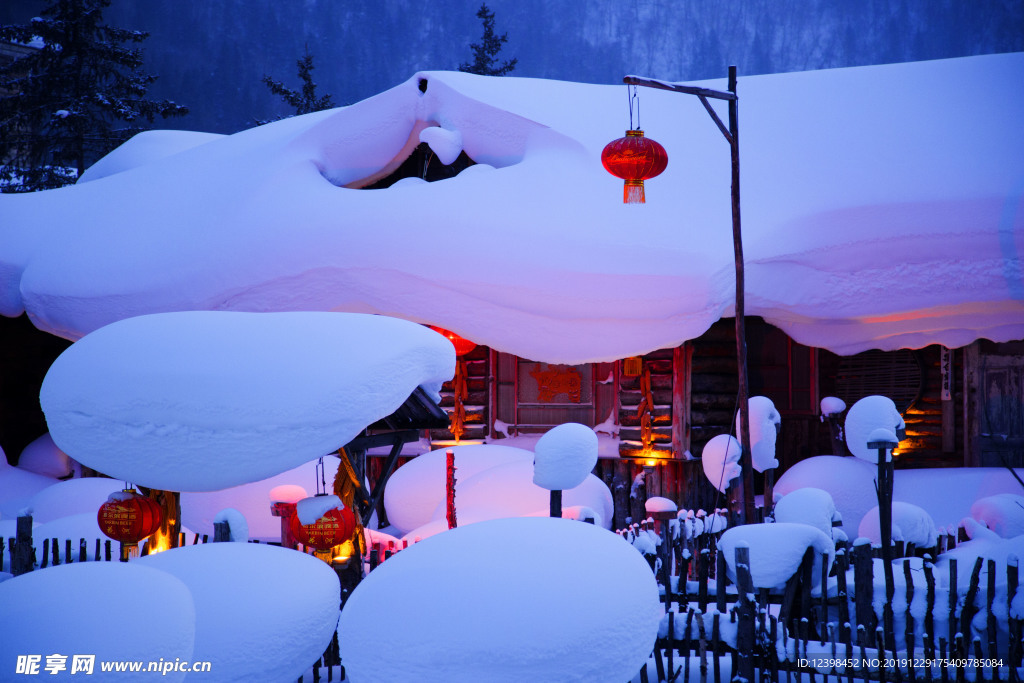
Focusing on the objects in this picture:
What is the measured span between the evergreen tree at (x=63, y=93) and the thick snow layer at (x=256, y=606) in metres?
21.7

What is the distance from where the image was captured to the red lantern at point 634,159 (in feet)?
25.9

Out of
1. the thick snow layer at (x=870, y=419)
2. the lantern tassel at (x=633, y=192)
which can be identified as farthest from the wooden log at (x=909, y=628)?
the lantern tassel at (x=633, y=192)

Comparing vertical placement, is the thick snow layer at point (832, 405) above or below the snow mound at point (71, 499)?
above

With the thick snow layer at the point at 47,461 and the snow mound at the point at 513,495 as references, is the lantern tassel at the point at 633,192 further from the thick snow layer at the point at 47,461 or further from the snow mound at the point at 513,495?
the thick snow layer at the point at 47,461

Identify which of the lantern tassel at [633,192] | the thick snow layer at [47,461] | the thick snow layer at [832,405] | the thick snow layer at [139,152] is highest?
the thick snow layer at [139,152]

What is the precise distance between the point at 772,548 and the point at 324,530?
305cm

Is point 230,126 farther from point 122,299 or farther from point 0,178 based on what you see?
point 122,299

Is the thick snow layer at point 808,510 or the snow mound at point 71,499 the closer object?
the thick snow layer at point 808,510

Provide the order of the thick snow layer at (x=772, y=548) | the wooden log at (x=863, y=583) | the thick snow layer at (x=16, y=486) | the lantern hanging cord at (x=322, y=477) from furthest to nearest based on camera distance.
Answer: the thick snow layer at (x=16, y=486) < the lantern hanging cord at (x=322, y=477) < the wooden log at (x=863, y=583) < the thick snow layer at (x=772, y=548)

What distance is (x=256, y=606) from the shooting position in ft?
9.99

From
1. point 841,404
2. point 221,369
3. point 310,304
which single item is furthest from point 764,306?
point 221,369

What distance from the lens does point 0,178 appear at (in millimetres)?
21969

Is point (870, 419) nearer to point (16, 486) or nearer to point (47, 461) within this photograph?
point (16, 486)

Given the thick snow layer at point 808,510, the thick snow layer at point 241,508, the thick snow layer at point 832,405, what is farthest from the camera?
the thick snow layer at point 832,405
